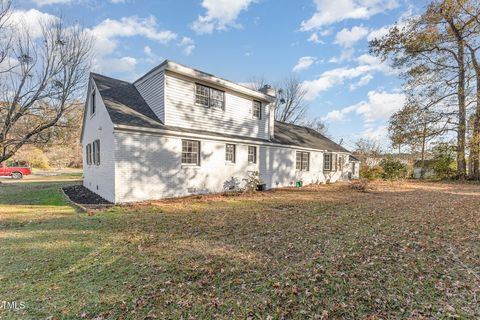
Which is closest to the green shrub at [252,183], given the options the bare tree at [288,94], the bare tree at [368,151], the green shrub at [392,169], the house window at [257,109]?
the house window at [257,109]

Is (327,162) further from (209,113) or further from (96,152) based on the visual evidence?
Answer: (96,152)

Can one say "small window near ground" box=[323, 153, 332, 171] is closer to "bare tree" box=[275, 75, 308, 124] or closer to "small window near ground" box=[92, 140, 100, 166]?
"small window near ground" box=[92, 140, 100, 166]

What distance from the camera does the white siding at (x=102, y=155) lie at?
32.5 feet

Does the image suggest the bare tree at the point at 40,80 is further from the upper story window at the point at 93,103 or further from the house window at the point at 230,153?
the house window at the point at 230,153

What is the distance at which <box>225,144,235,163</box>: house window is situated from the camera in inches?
516

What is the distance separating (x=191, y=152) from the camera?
456 inches

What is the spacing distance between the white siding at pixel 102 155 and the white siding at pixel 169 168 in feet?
1.97

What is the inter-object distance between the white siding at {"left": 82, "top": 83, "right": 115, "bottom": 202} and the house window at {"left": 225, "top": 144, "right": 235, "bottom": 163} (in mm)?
5608

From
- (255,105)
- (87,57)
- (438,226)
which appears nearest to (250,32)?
(255,105)

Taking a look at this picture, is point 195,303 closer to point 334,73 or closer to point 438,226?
point 438,226

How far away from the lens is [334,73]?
2197 centimetres

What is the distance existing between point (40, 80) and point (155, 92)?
6.29 m

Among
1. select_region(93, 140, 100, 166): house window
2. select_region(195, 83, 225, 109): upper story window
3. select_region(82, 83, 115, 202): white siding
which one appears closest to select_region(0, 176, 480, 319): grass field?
select_region(82, 83, 115, 202): white siding

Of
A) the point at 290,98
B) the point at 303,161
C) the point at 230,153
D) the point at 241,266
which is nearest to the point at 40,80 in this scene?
the point at 230,153
